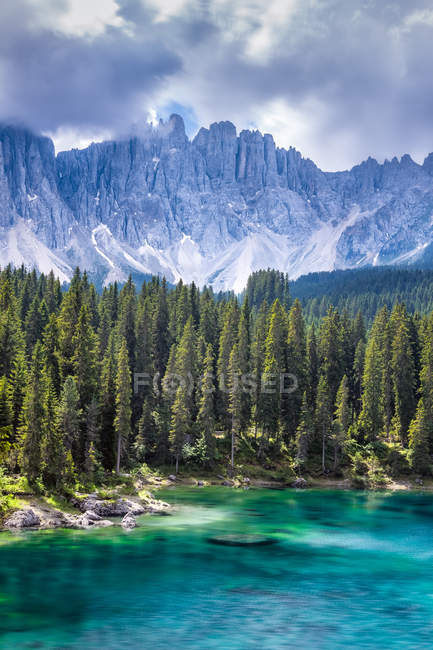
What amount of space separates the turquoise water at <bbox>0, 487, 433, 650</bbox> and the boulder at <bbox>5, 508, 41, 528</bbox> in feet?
8.63

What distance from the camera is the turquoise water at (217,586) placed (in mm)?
25719

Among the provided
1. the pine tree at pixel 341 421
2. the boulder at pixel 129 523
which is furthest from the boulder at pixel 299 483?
the boulder at pixel 129 523

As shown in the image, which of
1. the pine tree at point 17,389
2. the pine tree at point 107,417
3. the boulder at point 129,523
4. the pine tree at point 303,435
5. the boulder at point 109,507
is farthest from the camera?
the pine tree at point 303,435

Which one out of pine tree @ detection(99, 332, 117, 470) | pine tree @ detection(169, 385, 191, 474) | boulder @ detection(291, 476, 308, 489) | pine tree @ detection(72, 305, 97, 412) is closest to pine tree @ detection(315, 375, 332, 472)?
boulder @ detection(291, 476, 308, 489)

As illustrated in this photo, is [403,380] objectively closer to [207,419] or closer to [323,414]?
[323,414]

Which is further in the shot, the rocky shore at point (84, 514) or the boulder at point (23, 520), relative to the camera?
the rocky shore at point (84, 514)

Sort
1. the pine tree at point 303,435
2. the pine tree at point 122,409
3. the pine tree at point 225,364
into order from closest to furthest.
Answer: the pine tree at point 122,409
the pine tree at point 303,435
the pine tree at point 225,364

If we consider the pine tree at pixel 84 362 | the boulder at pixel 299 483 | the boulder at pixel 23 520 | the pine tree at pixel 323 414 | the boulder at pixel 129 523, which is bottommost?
the boulder at pixel 299 483

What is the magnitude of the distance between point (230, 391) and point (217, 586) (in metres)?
55.1

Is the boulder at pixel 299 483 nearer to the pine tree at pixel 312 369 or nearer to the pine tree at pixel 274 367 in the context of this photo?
the pine tree at pixel 274 367

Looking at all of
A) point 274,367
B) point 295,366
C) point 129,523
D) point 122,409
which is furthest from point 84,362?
point 295,366

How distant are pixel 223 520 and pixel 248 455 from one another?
31.3m

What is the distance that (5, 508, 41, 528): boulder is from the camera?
144 ft

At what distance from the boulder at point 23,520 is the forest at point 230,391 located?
12.1 metres
